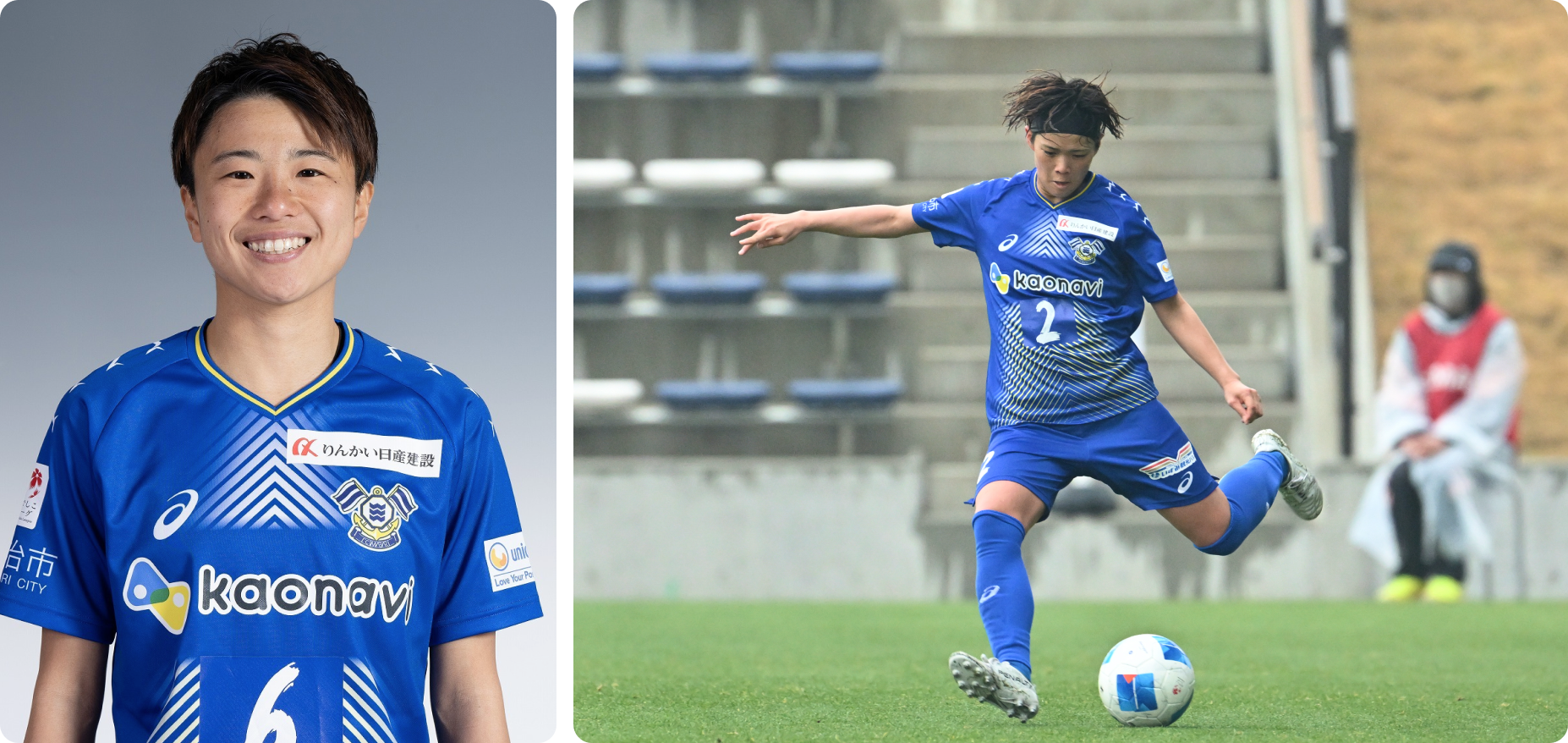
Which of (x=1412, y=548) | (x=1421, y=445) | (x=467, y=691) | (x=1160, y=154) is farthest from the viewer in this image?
(x=1160, y=154)

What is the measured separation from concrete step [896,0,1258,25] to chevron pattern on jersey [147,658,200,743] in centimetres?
1314

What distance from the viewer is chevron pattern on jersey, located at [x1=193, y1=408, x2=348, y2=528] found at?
1622mm

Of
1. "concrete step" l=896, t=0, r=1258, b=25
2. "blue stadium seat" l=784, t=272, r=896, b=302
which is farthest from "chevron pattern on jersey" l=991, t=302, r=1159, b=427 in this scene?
"concrete step" l=896, t=0, r=1258, b=25

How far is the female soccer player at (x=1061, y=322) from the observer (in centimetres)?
339

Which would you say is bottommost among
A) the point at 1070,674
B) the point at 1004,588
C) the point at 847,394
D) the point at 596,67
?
the point at 1070,674

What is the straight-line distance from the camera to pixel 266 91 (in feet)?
5.54

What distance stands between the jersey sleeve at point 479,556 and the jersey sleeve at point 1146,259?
2.10m

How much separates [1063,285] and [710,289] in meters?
9.71

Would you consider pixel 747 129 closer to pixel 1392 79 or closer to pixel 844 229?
pixel 1392 79

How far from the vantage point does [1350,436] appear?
11.6m

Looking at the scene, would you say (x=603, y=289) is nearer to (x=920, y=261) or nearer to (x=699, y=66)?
(x=699, y=66)

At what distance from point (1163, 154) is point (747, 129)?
3770 millimetres

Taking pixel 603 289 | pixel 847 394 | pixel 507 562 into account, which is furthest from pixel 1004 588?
pixel 603 289

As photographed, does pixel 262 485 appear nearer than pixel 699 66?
Yes
